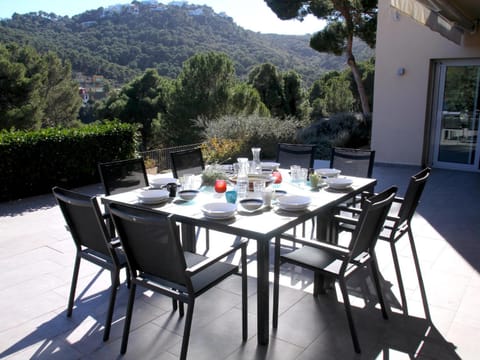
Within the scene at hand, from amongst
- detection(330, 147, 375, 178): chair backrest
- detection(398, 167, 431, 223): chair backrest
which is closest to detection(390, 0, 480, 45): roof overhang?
detection(330, 147, 375, 178): chair backrest

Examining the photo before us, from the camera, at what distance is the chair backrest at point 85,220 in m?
2.38

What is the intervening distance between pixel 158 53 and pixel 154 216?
2552cm

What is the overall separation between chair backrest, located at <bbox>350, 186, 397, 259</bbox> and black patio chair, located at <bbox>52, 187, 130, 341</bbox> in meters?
1.42

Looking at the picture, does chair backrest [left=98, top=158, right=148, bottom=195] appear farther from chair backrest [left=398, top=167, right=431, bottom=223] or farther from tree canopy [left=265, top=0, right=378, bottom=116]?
tree canopy [left=265, top=0, right=378, bottom=116]

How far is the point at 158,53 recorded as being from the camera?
25.7m

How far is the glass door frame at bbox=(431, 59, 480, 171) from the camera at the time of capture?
24.2ft

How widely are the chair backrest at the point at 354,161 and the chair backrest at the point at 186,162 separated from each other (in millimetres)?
1399

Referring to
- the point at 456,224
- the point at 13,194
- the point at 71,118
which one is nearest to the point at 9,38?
the point at 71,118

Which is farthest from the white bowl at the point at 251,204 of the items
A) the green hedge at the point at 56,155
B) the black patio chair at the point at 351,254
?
the green hedge at the point at 56,155

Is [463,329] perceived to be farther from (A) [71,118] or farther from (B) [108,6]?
(B) [108,6]

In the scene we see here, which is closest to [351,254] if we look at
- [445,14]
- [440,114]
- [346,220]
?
[346,220]

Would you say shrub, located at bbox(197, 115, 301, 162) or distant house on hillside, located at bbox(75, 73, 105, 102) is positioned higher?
distant house on hillside, located at bbox(75, 73, 105, 102)

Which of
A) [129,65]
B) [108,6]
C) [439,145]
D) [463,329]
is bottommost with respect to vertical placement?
[463,329]

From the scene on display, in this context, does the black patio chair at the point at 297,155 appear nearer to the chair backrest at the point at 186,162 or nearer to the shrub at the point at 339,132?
the chair backrest at the point at 186,162
